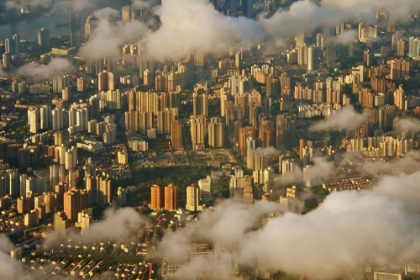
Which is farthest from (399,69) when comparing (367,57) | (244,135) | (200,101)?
(244,135)

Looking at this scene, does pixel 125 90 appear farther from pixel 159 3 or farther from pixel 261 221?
pixel 261 221

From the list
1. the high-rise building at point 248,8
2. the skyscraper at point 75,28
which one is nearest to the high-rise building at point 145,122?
the skyscraper at point 75,28

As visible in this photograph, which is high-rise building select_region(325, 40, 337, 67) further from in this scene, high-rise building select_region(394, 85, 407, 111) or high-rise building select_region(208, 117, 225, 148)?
high-rise building select_region(208, 117, 225, 148)

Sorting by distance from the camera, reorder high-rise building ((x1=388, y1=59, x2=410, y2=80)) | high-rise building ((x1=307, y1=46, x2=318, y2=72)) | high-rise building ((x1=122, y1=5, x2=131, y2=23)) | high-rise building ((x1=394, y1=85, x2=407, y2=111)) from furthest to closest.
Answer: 1. high-rise building ((x1=122, y1=5, x2=131, y2=23))
2. high-rise building ((x1=307, y1=46, x2=318, y2=72))
3. high-rise building ((x1=388, y1=59, x2=410, y2=80))
4. high-rise building ((x1=394, y1=85, x2=407, y2=111))

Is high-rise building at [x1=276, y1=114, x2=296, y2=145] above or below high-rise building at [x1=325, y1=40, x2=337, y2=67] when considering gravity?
below

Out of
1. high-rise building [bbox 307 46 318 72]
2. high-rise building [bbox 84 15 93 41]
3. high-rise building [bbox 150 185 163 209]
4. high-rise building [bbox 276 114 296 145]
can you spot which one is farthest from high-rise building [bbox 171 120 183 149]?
high-rise building [bbox 84 15 93 41]

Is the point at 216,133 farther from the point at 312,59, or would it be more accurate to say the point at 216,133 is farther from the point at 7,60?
the point at 7,60

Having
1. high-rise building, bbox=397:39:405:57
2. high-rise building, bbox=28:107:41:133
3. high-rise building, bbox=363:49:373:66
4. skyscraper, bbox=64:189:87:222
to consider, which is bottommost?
skyscraper, bbox=64:189:87:222
